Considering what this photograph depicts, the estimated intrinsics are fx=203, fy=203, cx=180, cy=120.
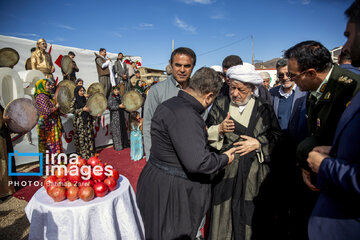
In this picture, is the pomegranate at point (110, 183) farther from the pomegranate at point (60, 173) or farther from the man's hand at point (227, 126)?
the man's hand at point (227, 126)

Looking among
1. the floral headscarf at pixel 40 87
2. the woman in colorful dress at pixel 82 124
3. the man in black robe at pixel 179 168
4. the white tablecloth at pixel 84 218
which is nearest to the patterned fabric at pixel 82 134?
the woman in colorful dress at pixel 82 124

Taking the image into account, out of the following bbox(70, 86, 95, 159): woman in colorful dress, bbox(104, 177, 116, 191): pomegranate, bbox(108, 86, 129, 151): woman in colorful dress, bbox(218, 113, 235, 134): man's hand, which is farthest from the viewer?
bbox(108, 86, 129, 151): woman in colorful dress

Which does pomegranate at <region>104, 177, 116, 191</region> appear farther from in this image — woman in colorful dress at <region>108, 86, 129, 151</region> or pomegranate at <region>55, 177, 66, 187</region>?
woman in colorful dress at <region>108, 86, 129, 151</region>

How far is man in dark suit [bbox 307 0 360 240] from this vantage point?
92 cm

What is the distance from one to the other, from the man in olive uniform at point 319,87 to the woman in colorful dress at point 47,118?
5.05 metres

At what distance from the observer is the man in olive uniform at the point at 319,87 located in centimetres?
135

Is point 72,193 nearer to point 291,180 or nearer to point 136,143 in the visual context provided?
point 291,180

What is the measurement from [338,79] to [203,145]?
42.5 inches

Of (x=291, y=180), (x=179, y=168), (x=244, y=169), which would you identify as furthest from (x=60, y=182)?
(x=291, y=180)

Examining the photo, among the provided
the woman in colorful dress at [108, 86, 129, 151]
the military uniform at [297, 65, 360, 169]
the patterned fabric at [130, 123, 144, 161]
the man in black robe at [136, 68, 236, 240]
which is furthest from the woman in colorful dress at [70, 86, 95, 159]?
the military uniform at [297, 65, 360, 169]

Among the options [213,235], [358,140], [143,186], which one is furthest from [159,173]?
[358,140]

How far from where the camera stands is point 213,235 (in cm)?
232

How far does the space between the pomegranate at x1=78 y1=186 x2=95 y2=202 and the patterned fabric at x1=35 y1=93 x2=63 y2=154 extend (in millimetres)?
3433

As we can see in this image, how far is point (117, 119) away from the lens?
296 inches
